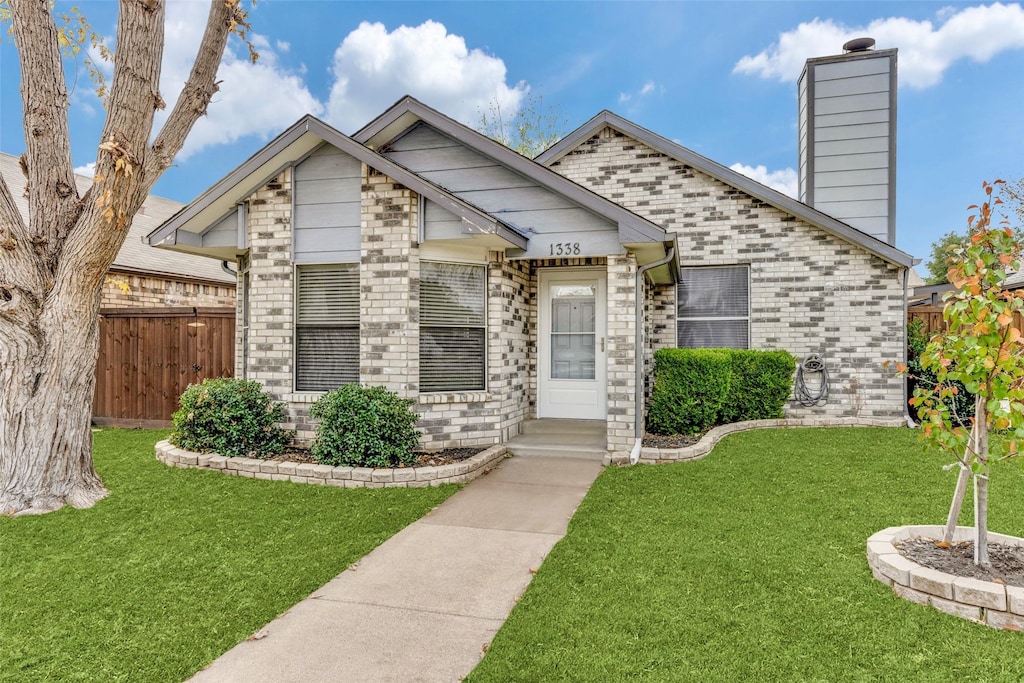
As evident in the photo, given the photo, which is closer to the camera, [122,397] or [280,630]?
[280,630]

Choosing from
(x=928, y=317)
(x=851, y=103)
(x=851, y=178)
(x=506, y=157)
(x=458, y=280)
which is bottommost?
(x=928, y=317)

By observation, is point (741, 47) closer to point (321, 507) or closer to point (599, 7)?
point (599, 7)

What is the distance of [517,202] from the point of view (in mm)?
7305

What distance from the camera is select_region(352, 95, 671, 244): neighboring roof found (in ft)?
21.3

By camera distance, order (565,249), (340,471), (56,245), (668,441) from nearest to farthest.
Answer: (56,245) < (340,471) < (565,249) < (668,441)

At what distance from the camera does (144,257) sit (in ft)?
46.2

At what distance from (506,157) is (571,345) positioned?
2902mm

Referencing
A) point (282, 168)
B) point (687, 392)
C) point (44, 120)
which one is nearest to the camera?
point (44, 120)

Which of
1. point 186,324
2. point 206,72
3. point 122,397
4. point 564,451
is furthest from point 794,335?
point 122,397

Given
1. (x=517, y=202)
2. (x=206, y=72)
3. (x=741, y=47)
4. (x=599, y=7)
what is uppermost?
(x=741, y=47)

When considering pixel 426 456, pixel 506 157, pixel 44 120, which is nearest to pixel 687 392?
pixel 426 456

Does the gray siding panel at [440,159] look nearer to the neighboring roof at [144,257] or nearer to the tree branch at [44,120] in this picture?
the tree branch at [44,120]

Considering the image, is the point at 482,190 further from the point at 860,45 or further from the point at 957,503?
the point at 860,45

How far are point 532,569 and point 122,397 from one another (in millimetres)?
9113
